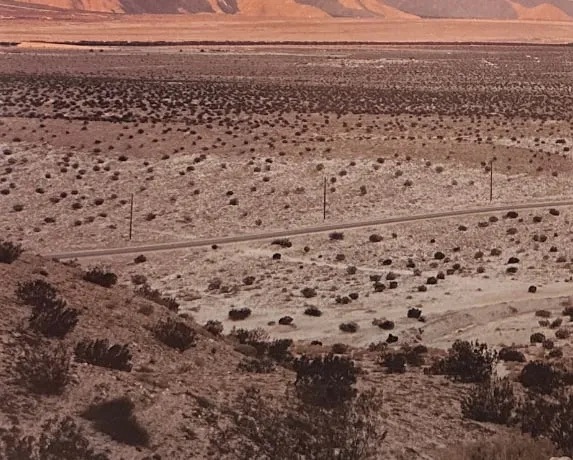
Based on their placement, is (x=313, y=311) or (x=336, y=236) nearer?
(x=313, y=311)

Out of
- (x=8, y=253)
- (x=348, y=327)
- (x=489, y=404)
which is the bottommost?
(x=348, y=327)

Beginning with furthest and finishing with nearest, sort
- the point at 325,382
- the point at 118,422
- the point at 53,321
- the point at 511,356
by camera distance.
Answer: the point at 511,356 → the point at 325,382 → the point at 53,321 → the point at 118,422

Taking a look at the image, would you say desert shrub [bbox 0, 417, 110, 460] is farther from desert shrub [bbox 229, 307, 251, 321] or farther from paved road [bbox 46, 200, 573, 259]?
paved road [bbox 46, 200, 573, 259]

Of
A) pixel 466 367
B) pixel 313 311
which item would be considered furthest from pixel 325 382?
pixel 313 311

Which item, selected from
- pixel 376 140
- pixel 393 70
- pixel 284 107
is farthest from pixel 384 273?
pixel 393 70

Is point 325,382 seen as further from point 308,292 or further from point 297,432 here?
point 308,292
